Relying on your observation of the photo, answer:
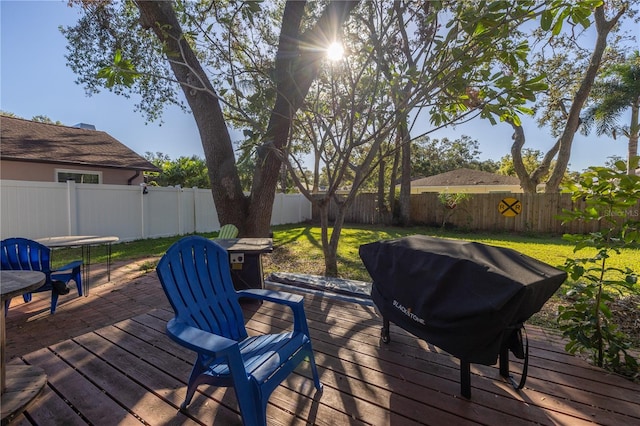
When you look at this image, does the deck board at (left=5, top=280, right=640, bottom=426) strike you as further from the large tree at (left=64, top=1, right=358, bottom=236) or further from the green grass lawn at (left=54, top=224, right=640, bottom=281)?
the green grass lawn at (left=54, top=224, right=640, bottom=281)

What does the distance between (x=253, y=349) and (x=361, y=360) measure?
2.84 feet

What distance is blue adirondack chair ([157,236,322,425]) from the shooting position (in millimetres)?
1340

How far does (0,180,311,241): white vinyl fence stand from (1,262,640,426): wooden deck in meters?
6.03

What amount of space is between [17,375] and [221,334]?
1339 mm

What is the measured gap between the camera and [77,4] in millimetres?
6133

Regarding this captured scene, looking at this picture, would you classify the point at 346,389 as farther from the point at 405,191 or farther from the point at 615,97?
the point at 615,97

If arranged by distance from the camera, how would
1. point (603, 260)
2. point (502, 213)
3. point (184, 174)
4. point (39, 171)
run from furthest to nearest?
point (184, 174) < point (502, 213) < point (39, 171) < point (603, 260)

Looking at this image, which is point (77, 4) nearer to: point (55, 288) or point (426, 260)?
point (55, 288)

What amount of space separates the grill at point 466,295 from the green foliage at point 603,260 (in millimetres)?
477

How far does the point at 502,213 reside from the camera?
33.4 feet

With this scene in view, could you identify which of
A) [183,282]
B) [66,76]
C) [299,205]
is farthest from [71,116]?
[183,282]

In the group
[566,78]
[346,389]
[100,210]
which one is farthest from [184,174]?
[566,78]

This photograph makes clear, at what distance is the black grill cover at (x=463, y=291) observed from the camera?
5.02 feet

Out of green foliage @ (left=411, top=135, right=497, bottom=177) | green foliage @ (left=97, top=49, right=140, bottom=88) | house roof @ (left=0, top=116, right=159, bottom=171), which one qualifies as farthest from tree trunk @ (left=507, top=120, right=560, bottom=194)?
green foliage @ (left=411, top=135, right=497, bottom=177)
